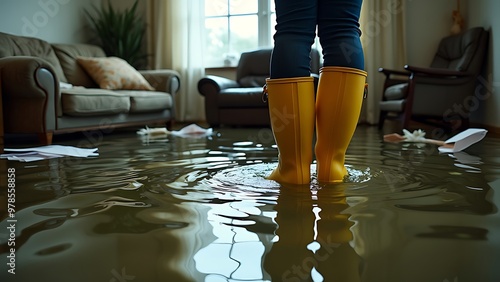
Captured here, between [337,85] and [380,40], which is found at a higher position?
[380,40]

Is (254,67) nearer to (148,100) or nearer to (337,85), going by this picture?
(148,100)

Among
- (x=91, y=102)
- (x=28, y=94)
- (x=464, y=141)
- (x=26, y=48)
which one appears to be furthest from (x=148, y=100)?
(x=464, y=141)

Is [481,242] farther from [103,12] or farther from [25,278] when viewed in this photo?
[103,12]

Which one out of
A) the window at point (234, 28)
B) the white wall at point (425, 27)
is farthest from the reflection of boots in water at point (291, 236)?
the window at point (234, 28)

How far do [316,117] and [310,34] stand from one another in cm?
24

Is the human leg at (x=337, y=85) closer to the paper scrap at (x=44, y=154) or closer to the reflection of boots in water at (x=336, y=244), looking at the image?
the reflection of boots in water at (x=336, y=244)

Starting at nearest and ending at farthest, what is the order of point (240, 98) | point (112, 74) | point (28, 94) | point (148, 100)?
point (28, 94)
point (148, 100)
point (112, 74)
point (240, 98)

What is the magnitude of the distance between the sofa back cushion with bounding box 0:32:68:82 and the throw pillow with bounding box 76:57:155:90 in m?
0.26

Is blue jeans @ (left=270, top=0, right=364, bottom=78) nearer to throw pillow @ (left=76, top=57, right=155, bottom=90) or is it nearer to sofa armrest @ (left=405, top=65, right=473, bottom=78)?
sofa armrest @ (left=405, top=65, right=473, bottom=78)

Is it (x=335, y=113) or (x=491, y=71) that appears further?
(x=491, y=71)

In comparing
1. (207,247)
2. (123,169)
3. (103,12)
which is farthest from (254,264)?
(103,12)

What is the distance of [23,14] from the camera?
4285 mm

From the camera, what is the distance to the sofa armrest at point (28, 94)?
275cm

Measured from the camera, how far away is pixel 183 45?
5.57 metres
